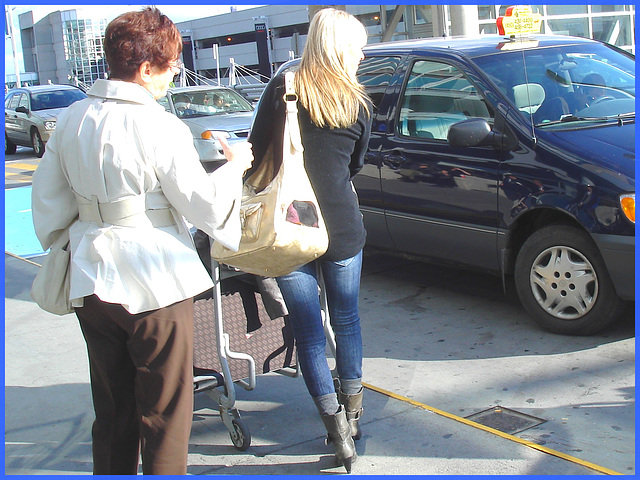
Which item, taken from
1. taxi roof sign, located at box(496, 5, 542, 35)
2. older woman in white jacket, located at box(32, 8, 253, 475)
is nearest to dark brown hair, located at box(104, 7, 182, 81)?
older woman in white jacket, located at box(32, 8, 253, 475)

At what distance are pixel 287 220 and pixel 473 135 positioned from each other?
2.26 metres

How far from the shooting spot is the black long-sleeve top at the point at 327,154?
309cm

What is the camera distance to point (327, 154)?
311cm

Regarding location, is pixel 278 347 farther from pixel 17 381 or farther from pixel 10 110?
pixel 10 110

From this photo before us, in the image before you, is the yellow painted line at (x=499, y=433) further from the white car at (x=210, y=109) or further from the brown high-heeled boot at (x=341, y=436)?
the white car at (x=210, y=109)

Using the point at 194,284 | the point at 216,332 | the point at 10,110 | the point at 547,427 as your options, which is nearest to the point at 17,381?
the point at 216,332

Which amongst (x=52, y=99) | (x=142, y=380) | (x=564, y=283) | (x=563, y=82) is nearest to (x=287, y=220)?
(x=142, y=380)

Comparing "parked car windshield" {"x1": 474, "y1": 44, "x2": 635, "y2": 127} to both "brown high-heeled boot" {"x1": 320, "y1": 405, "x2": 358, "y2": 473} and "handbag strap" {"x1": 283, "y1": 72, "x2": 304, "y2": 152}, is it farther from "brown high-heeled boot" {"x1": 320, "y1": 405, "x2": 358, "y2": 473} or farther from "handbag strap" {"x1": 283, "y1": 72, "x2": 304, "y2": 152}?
"brown high-heeled boot" {"x1": 320, "y1": 405, "x2": 358, "y2": 473}

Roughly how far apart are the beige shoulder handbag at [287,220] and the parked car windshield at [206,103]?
40.0ft

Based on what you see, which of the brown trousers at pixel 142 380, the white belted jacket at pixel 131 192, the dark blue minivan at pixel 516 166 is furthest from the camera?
the dark blue minivan at pixel 516 166

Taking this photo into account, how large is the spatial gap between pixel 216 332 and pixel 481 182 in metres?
2.29

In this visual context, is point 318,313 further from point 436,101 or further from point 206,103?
point 206,103

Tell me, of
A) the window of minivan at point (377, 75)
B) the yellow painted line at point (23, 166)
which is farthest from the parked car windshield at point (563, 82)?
the yellow painted line at point (23, 166)

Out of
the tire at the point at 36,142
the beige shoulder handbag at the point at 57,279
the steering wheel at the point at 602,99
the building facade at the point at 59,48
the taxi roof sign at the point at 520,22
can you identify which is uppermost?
the building facade at the point at 59,48
